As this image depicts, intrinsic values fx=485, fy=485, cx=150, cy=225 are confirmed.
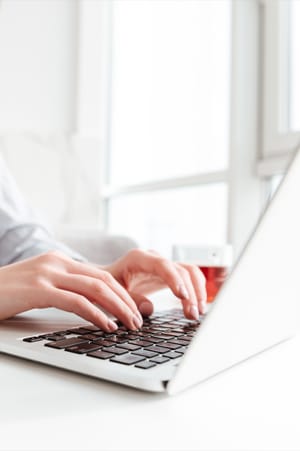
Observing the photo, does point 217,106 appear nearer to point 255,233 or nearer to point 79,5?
point 79,5

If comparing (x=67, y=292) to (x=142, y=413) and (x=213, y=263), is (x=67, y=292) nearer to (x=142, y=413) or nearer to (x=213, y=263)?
(x=142, y=413)

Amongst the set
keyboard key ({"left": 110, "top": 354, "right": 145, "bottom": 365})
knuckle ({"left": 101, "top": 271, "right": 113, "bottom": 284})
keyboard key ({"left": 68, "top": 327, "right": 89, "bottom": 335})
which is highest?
knuckle ({"left": 101, "top": 271, "right": 113, "bottom": 284})

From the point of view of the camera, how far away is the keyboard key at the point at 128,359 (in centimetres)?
34

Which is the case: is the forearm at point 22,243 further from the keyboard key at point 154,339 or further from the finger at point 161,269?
the keyboard key at point 154,339

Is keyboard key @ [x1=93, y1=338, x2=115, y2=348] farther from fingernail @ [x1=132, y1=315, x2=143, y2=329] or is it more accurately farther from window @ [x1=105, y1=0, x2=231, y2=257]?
window @ [x1=105, y1=0, x2=231, y2=257]

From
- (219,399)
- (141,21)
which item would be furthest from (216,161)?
(219,399)

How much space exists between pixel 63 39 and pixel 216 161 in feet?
4.23

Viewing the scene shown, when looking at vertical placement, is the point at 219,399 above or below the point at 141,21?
below

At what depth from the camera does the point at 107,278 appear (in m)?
0.50

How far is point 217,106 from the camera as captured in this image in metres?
1.94

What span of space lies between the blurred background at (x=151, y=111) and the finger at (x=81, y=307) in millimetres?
1235

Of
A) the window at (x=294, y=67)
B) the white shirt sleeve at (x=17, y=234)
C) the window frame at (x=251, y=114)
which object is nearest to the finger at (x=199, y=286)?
the white shirt sleeve at (x=17, y=234)

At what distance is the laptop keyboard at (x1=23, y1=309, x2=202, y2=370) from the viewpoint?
354mm

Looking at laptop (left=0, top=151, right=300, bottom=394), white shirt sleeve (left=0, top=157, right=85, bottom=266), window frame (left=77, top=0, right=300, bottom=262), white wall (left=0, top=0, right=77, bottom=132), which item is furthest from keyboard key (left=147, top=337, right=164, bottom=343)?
white wall (left=0, top=0, right=77, bottom=132)
